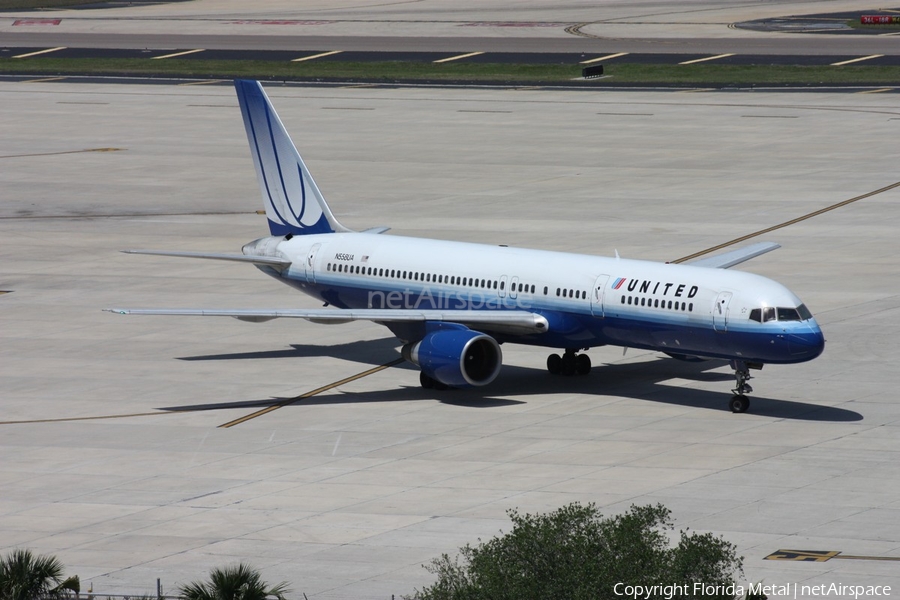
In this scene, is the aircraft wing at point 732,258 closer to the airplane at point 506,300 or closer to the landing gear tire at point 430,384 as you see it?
the airplane at point 506,300

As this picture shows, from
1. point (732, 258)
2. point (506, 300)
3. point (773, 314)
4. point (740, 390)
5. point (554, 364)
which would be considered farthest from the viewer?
point (732, 258)

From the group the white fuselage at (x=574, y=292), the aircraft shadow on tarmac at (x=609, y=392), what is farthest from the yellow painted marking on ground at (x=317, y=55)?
the aircraft shadow on tarmac at (x=609, y=392)

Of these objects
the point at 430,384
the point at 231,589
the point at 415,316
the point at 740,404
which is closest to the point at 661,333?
the point at 740,404

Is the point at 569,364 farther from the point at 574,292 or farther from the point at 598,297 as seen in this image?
the point at 598,297

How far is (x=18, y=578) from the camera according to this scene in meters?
27.7

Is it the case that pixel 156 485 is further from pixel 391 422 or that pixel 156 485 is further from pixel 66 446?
pixel 391 422

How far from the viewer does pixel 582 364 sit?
162ft

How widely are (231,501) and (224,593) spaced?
1117 centimetres

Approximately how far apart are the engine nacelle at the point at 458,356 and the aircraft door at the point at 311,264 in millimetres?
7653

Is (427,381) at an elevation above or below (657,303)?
below

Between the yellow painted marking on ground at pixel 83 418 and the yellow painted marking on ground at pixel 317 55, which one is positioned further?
the yellow painted marking on ground at pixel 317 55

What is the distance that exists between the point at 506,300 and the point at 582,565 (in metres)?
23.5

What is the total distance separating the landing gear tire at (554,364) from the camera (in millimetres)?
49344

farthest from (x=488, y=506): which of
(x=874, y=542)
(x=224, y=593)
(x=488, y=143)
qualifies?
(x=488, y=143)
